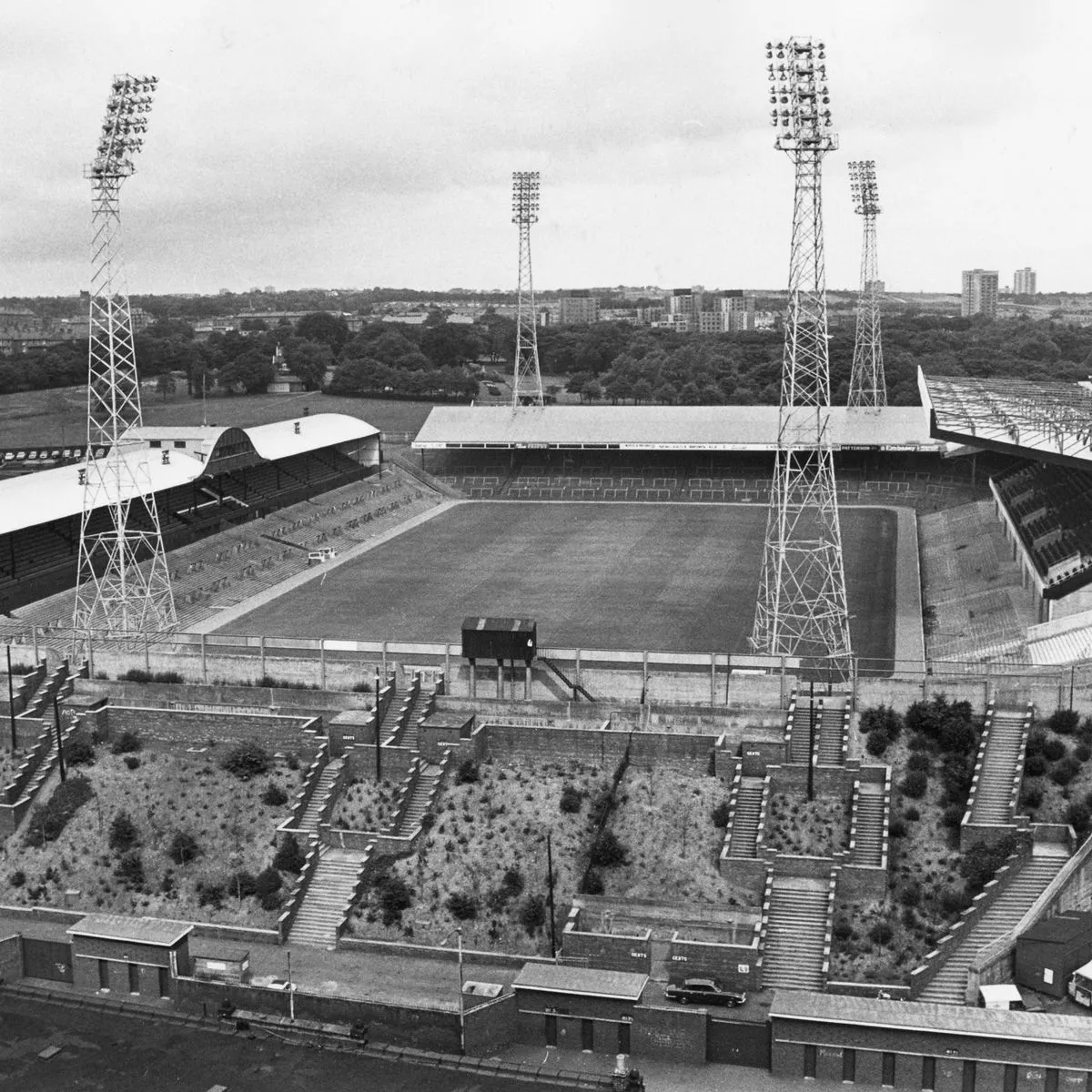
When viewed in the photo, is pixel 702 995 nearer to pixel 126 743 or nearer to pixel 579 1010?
pixel 579 1010

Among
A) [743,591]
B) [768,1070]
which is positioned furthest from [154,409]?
[768,1070]

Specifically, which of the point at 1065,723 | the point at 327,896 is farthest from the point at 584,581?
the point at 327,896

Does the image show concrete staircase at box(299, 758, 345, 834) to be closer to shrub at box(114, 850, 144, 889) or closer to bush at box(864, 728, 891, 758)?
shrub at box(114, 850, 144, 889)

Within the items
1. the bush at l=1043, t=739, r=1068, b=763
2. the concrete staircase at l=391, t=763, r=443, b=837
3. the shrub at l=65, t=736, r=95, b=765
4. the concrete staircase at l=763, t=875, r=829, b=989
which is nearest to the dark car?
the concrete staircase at l=763, t=875, r=829, b=989

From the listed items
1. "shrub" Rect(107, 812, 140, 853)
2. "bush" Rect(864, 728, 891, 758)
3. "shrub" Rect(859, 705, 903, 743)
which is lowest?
"shrub" Rect(107, 812, 140, 853)

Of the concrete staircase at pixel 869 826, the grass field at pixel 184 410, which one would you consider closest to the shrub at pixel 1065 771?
the concrete staircase at pixel 869 826

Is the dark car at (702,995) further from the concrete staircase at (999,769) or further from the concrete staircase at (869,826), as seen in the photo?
the concrete staircase at (999,769)
